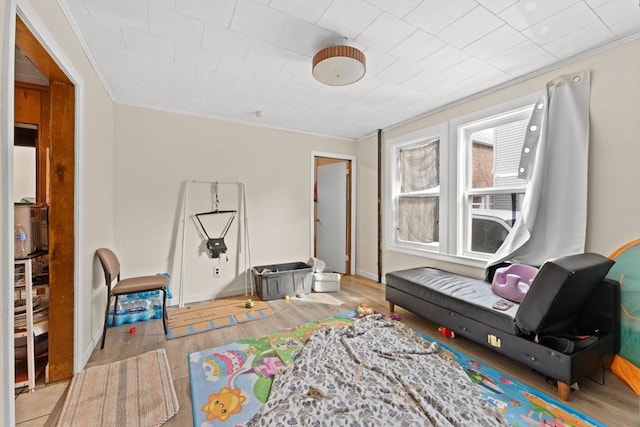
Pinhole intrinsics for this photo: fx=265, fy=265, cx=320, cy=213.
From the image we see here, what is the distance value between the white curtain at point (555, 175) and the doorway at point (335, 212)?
101 inches

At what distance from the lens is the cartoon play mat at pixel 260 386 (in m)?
1.48

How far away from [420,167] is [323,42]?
2.25m

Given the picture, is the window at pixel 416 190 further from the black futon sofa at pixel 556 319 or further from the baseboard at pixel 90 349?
the baseboard at pixel 90 349

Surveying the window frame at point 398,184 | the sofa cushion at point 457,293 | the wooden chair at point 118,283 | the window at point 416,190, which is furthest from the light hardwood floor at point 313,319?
the window at point 416,190

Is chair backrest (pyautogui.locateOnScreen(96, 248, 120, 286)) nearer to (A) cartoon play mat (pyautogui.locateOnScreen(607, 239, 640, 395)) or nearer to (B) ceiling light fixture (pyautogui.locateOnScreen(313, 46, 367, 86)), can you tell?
(B) ceiling light fixture (pyautogui.locateOnScreen(313, 46, 367, 86))

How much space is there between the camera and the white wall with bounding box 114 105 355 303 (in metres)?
3.05

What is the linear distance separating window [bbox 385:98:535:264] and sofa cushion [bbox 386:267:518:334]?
493 millimetres

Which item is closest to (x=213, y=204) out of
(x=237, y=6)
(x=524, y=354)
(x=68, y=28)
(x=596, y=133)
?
(x=68, y=28)

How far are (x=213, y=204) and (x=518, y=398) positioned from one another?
3.46 m

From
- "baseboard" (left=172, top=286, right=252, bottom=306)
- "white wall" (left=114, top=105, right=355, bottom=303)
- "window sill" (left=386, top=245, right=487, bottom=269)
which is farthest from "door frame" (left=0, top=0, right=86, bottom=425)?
"window sill" (left=386, top=245, right=487, bottom=269)

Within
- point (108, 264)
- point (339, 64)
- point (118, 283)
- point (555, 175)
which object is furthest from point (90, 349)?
point (555, 175)

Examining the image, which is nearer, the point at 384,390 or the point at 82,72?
the point at 384,390

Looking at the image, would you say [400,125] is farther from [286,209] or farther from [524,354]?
[524,354]

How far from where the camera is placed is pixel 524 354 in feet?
5.79
